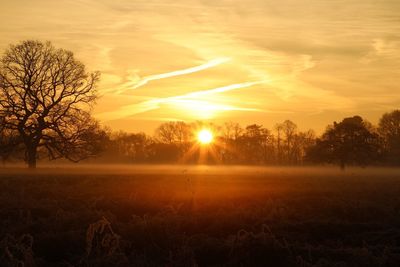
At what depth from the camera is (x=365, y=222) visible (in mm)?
18203

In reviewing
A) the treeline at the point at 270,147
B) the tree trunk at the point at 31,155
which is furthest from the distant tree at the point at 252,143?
the tree trunk at the point at 31,155

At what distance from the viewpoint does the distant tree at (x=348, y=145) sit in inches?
2196

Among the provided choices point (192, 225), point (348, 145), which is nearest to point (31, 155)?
point (192, 225)

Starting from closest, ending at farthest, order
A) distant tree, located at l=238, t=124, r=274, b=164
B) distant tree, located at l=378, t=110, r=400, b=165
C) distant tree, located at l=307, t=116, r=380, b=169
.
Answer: distant tree, located at l=307, t=116, r=380, b=169 < distant tree, located at l=378, t=110, r=400, b=165 < distant tree, located at l=238, t=124, r=274, b=164

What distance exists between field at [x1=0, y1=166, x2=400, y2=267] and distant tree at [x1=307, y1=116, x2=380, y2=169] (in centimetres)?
2895

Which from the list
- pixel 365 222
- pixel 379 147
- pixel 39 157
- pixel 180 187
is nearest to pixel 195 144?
pixel 379 147

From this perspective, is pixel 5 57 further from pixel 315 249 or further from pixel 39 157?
pixel 315 249

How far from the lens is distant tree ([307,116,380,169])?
183 feet

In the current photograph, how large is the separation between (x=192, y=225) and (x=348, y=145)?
42.9 meters

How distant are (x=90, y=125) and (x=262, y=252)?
101 feet

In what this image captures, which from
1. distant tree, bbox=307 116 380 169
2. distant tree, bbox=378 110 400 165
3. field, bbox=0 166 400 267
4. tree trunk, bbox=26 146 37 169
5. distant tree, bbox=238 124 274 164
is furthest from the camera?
distant tree, bbox=238 124 274 164

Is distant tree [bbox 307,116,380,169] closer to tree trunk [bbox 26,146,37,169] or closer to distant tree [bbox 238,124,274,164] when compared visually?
tree trunk [bbox 26,146,37,169]

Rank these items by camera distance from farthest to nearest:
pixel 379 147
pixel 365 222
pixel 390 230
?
pixel 379 147 → pixel 365 222 → pixel 390 230

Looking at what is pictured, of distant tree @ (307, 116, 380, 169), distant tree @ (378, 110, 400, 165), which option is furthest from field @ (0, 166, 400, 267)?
distant tree @ (378, 110, 400, 165)
